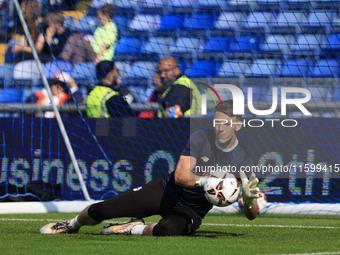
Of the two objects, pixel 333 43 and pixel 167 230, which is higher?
pixel 333 43

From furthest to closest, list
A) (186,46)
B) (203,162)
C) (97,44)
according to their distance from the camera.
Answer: (186,46) → (97,44) → (203,162)

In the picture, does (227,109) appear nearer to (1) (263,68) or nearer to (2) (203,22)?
(2) (203,22)

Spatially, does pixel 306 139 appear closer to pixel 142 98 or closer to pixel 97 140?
pixel 97 140

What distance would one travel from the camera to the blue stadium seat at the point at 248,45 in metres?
11.5

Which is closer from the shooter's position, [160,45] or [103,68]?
[103,68]

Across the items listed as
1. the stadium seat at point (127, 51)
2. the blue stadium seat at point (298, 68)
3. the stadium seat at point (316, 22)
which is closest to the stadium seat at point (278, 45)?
the blue stadium seat at point (298, 68)

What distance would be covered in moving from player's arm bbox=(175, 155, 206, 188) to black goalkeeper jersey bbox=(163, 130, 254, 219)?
134 mm

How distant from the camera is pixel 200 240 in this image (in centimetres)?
482

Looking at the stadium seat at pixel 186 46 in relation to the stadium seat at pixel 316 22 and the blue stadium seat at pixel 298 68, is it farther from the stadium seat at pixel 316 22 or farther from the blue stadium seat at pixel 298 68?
the stadium seat at pixel 316 22

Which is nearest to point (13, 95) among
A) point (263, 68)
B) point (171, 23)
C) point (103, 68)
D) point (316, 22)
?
point (103, 68)

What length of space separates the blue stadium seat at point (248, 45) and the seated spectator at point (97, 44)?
1919 mm

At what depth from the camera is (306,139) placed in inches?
318

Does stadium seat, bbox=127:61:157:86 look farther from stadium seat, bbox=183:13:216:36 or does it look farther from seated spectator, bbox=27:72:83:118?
seated spectator, bbox=27:72:83:118

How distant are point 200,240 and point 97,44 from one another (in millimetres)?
6201
